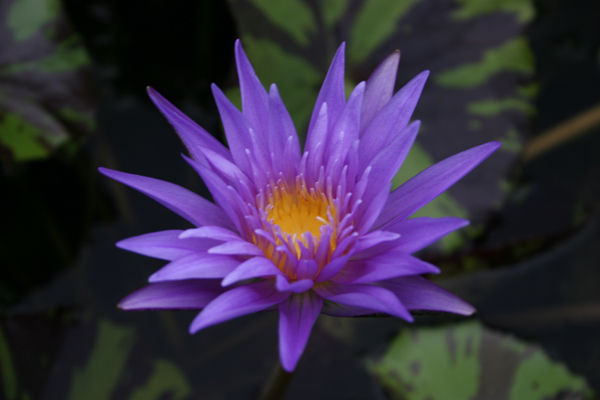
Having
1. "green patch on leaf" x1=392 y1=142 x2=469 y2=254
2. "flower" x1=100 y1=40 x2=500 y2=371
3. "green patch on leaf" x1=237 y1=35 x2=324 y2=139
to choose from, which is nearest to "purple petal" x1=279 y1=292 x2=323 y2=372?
"flower" x1=100 y1=40 x2=500 y2=371

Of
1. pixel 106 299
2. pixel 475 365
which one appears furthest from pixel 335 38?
pixel 106 299

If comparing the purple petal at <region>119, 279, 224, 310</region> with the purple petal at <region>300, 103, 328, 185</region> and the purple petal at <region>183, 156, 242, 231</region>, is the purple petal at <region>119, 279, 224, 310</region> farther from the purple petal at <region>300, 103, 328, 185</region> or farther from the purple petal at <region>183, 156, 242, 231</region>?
the purple petal at <region>300, 103, 328, 185</region>

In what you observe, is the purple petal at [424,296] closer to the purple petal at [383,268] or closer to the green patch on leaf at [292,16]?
the purple petal at [383,268]

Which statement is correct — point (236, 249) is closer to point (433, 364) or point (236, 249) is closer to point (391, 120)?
point (391, 120)

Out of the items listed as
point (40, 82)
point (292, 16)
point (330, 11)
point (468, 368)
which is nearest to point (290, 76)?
point (292, 16)

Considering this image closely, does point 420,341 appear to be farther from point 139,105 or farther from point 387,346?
point 139,105

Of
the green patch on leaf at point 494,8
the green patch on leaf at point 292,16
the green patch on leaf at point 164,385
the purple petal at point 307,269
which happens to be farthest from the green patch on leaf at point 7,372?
the green patch on leaf at point 494,8
